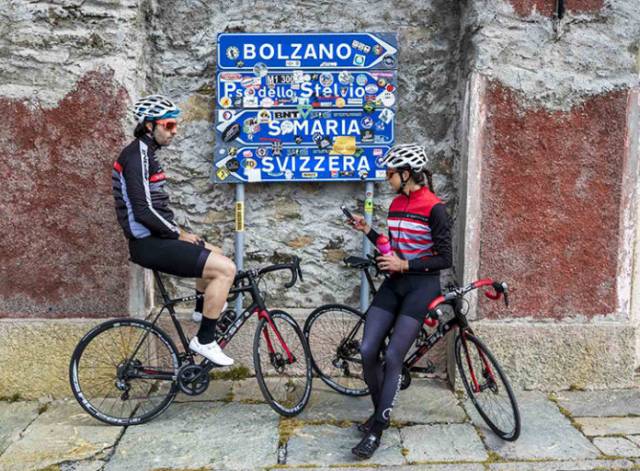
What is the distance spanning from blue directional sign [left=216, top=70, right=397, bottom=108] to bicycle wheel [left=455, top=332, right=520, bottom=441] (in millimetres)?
2127

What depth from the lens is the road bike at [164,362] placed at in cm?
484

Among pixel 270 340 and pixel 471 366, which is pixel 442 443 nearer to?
pixel 471 366

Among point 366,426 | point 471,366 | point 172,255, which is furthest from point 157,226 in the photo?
point 471,366

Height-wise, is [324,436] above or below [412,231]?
below

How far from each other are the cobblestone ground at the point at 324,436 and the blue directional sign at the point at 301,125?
6.69 feet

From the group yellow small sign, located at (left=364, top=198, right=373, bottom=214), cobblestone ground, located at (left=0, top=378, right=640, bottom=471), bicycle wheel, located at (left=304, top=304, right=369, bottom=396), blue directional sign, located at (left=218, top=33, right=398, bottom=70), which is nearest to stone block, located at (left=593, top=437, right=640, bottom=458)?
cobblestone ground, located at (left=0, top=378, right=640, bottom=471)

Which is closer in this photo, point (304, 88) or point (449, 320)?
point (449, 320)

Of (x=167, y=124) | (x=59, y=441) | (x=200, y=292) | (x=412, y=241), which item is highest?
(x=167, y=124)

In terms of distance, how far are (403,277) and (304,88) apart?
190 cm

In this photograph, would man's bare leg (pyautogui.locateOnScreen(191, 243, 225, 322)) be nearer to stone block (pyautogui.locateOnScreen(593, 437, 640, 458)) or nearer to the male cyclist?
the male cyclist

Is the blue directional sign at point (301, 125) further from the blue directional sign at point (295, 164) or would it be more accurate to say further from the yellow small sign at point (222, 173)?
the yellow small sign at point (222, 173)

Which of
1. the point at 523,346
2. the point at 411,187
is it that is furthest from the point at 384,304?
the point at 523,346

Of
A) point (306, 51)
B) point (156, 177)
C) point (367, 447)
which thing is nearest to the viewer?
point (367, 447)

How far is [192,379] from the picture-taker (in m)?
4.86
